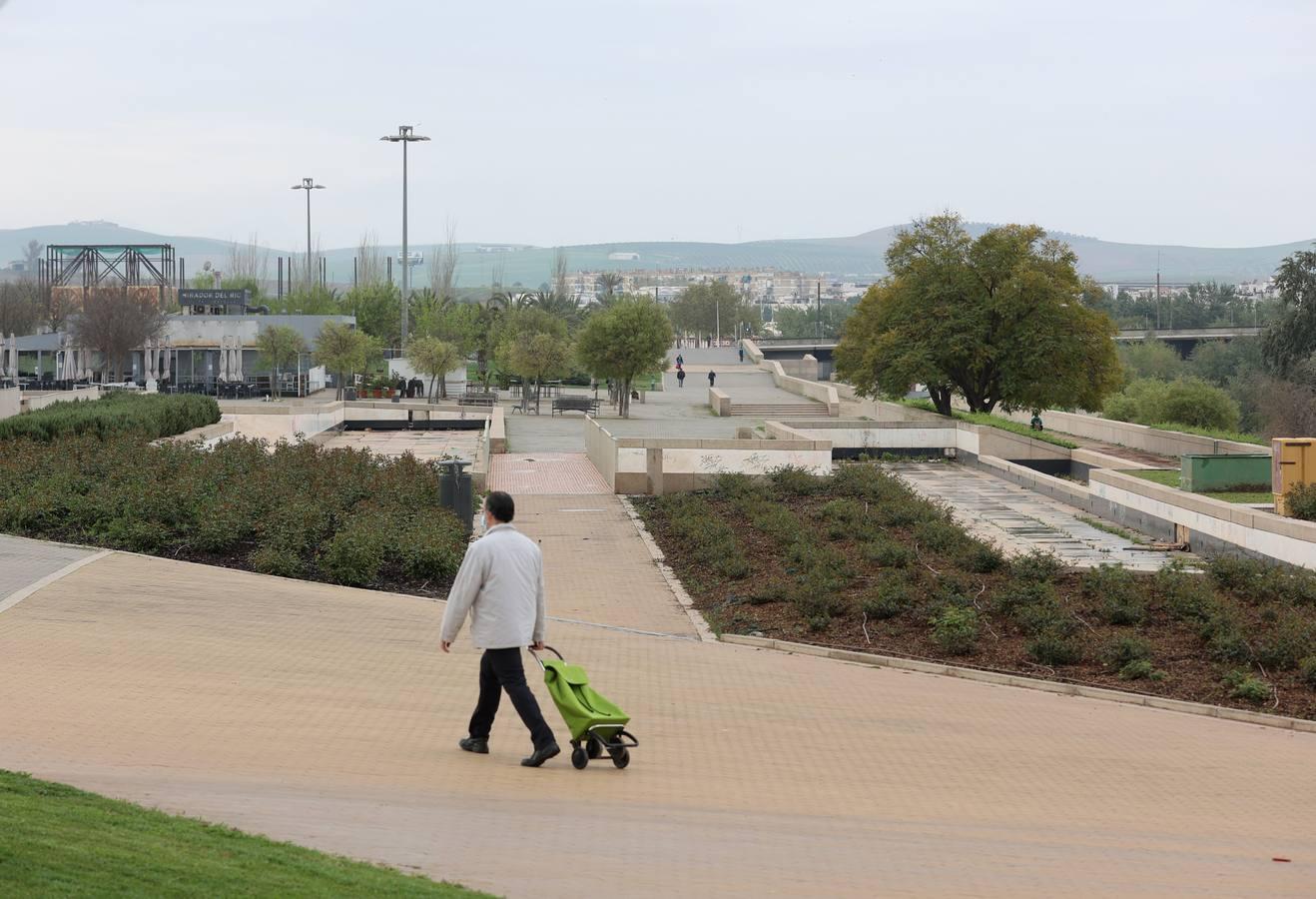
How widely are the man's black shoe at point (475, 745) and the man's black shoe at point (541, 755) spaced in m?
0.34

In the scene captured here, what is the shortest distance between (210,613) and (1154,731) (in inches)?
311

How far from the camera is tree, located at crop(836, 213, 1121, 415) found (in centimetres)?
4050

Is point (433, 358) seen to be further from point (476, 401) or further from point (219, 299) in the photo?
point (219, 299)

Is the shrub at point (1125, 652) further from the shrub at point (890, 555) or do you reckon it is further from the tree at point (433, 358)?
the tree at point (433, 358)

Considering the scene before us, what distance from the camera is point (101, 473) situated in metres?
20.5

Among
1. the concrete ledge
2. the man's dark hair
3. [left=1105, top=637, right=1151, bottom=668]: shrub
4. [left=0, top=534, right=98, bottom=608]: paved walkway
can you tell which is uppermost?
the man's dark hair

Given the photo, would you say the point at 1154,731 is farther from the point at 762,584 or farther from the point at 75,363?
the point at 75,363

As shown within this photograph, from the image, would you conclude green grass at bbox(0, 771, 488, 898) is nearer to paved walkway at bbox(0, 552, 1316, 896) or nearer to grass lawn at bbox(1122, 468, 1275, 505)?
paved walkway at bbox(0, 552, 1316, 896)

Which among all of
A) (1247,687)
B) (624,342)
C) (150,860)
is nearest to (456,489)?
(1247,687)

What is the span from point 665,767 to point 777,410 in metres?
51.7

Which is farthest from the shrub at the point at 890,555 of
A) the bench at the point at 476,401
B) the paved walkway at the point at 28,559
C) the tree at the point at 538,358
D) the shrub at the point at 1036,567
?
the tree at the point at 538,358

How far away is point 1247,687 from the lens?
12.7 metres

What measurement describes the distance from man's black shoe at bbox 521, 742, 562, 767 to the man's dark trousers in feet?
0.07

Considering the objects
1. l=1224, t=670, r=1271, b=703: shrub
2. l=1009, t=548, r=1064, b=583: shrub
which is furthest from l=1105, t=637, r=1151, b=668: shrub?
l=1009, t=548, r=1064, b=583: shrub
